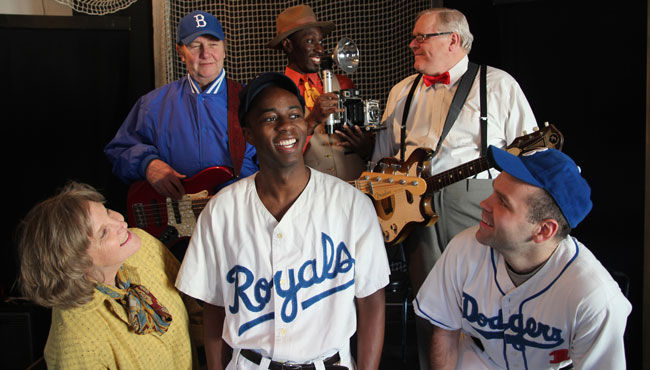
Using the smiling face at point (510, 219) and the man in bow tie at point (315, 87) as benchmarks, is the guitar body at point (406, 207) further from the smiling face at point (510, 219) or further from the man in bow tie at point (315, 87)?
the smiling face at point (510, 219)

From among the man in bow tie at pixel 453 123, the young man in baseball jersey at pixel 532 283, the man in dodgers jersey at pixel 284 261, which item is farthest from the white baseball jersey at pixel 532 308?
the man in bow tie at pixel 453 123

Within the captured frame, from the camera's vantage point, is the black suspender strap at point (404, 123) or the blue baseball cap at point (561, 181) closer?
the blue baseball cap at point (561, 181)

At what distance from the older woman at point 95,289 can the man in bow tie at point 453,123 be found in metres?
1.32

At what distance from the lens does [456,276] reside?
215 cm

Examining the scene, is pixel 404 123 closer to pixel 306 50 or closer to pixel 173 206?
pixel 306 50

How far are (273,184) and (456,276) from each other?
0.80m

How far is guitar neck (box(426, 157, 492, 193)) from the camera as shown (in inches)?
105

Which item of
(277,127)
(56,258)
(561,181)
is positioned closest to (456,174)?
(561,181)

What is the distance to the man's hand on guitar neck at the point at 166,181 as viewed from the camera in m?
3.00

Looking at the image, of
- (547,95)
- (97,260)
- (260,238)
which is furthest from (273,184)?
(547,95)

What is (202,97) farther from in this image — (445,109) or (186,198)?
(445,109)

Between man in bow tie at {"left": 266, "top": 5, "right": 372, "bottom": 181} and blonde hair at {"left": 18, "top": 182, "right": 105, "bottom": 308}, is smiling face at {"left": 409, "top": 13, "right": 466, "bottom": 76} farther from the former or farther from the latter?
blonde hair at {"left": 18, "top": 182, "right": 105, "bottom": 308}

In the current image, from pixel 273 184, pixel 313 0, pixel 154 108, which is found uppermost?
pixel 313 0

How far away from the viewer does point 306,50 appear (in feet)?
11.2
